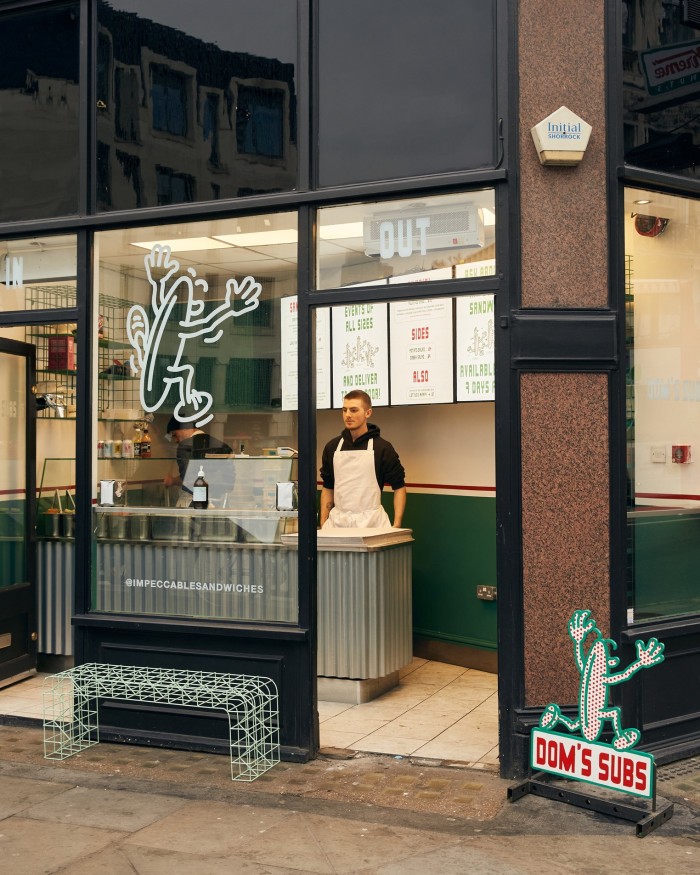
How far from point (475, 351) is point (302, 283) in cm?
218

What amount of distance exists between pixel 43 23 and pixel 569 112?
3.70m

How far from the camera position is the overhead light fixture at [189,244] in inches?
253

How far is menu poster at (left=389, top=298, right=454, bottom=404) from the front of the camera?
8.07 meters

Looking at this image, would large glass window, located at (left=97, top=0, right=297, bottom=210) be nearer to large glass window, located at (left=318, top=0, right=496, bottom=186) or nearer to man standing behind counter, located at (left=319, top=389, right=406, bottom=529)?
large glass window, located at (left=318, top=0, right=496, bottom=186)

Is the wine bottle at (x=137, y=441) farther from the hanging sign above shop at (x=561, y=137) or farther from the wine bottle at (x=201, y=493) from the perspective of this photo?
the hanging sign above shop at (x=561, y=137)

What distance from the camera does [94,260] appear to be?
6.75 m

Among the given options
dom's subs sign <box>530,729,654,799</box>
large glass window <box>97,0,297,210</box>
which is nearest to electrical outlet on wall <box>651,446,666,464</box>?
dom's subs sign <box>530,729,654,799</box>

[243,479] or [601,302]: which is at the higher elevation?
[601,302]

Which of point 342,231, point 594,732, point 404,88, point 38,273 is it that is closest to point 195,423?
point 342,231

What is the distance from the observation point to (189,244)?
6504mm

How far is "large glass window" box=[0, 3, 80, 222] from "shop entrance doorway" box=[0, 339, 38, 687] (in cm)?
134

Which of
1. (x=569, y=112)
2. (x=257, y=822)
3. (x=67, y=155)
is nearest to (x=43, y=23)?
(x=67, y=155)

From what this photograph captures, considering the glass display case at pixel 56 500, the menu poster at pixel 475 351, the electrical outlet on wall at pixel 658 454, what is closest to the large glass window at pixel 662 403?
the electrical outlet on wall at pixel 658 454

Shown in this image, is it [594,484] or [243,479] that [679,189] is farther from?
[243,479]
